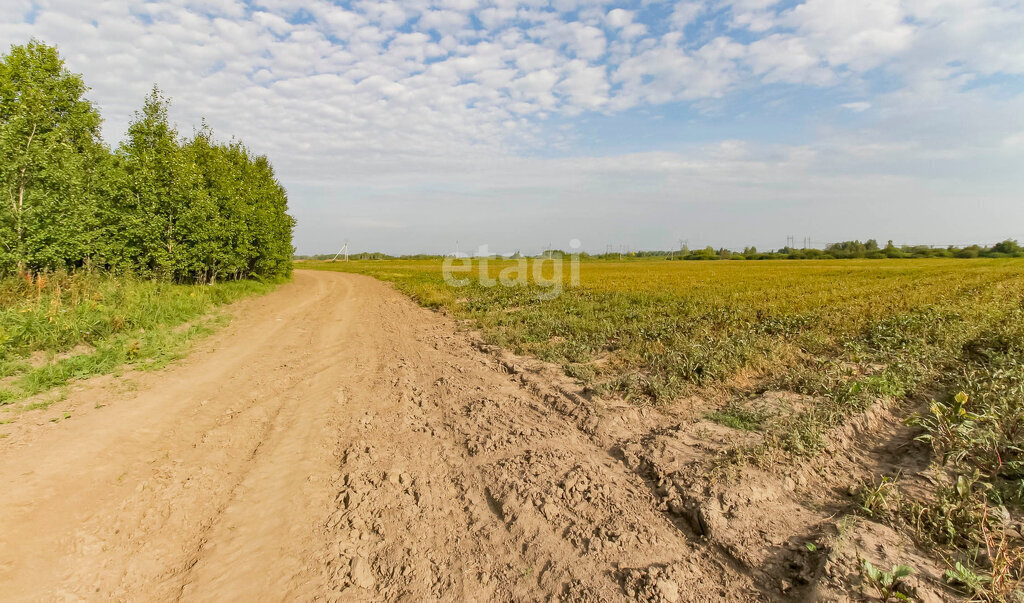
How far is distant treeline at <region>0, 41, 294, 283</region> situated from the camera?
35.4 feet

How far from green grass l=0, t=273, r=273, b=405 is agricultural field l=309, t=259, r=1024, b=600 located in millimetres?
6219

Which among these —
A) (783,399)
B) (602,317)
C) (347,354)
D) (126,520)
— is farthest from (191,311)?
(783,399)

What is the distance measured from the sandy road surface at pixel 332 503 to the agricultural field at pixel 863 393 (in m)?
0.88

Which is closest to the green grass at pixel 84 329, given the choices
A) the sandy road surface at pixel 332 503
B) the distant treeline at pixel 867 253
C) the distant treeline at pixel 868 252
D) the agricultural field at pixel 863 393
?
the sandy road surface at pixel 332 503

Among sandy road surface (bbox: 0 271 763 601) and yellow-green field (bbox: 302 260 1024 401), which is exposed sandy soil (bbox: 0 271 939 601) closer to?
sandy road surface (bbox: 0 271 763 601)

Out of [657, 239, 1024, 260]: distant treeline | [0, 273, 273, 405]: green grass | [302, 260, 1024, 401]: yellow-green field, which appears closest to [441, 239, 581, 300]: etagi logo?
[302, 260, 1024, 401]: yellow-green field

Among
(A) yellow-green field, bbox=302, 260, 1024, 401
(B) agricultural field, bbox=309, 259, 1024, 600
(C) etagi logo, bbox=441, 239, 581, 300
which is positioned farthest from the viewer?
(C) etagi logo, bbox=441, 239, 581, 300

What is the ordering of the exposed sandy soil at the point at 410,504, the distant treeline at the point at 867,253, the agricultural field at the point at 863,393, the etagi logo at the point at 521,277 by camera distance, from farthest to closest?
the distant treeline at the point at 867,253 < the etagi logo at the point at 521,277 < the agricultural field at the point at 863,393 < the exposed sandy soil at the point at 410,504

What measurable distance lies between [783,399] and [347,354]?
7.01 m

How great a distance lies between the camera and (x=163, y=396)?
5273 millimetres

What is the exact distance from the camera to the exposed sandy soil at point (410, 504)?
2.43 meters

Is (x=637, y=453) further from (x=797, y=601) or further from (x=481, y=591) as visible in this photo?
(x=481, y=591)

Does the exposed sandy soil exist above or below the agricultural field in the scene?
below

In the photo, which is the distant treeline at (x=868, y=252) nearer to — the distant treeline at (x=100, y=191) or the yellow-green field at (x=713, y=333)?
the yellow-green field at (x=713, y=333)
